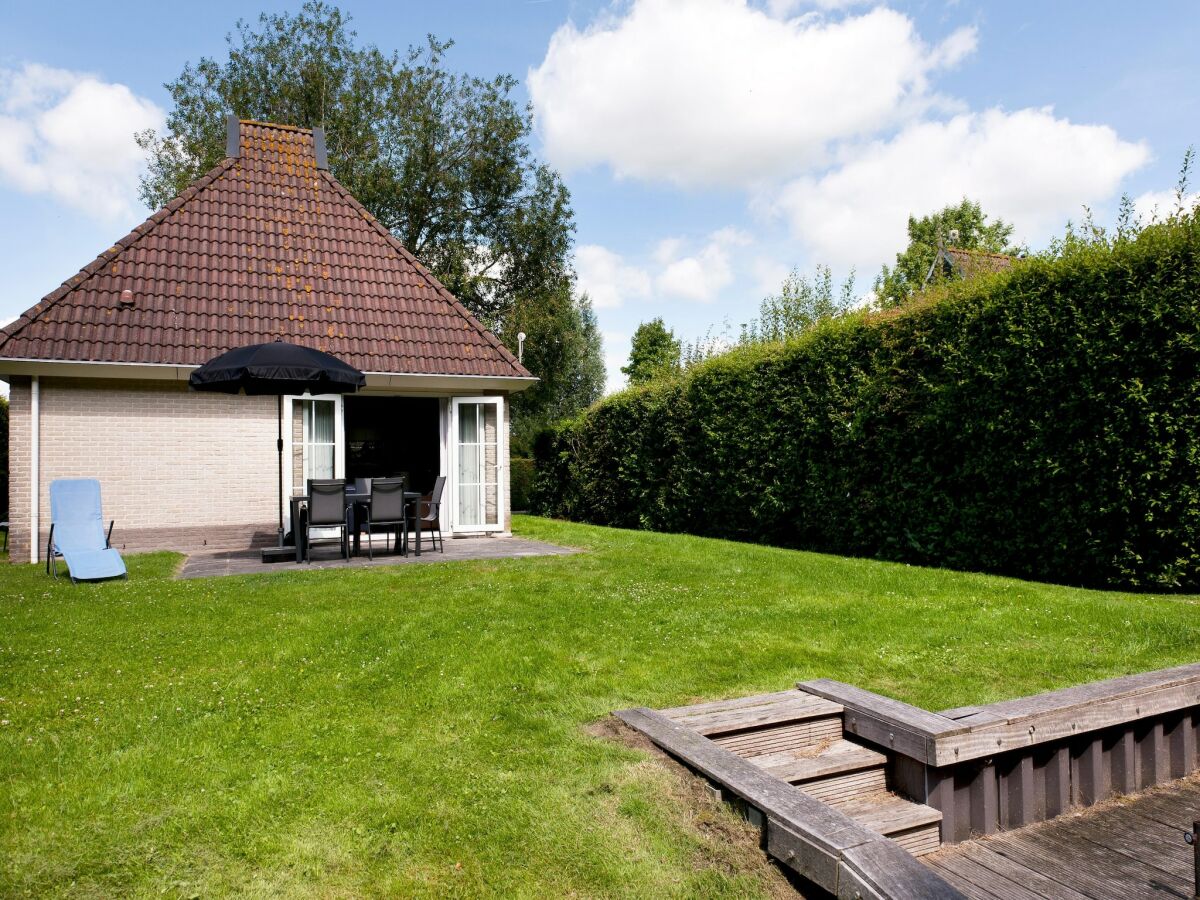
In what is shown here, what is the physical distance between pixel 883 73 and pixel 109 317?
10.9 meters

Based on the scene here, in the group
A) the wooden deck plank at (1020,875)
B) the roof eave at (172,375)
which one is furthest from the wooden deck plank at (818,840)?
→ the roof eave at (172,375)

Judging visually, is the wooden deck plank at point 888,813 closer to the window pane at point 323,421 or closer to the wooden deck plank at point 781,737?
the wooden deck plank at point 781,737

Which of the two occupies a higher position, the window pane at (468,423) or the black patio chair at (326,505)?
the window pane at (468,423)

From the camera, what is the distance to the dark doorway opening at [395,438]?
19.1m

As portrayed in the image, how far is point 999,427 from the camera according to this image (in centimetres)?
865

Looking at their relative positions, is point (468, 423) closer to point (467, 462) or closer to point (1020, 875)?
point (467, 462)

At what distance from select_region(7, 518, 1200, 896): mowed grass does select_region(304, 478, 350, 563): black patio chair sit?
1.03 m

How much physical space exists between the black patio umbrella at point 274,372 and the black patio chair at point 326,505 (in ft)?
3.66

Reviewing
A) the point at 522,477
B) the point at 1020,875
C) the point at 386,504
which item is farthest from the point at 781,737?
the point at 522,477

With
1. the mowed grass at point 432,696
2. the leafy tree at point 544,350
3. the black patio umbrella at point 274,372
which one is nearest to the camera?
the mowed grass at point 432,696

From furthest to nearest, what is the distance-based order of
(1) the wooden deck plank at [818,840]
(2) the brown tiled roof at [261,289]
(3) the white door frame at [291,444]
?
1. (3) the white door frame at [291,444]
2. (2) the brown tiled roof at [261,289]
3. (1) the wooden deck plank at [818,840]

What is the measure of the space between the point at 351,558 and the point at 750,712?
719cm

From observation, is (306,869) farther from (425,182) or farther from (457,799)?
(425,182)

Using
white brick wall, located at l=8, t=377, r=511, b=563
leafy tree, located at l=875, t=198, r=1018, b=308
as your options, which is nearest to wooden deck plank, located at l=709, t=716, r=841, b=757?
white brick wall, located at l=8, t=377, r=511, b=563
